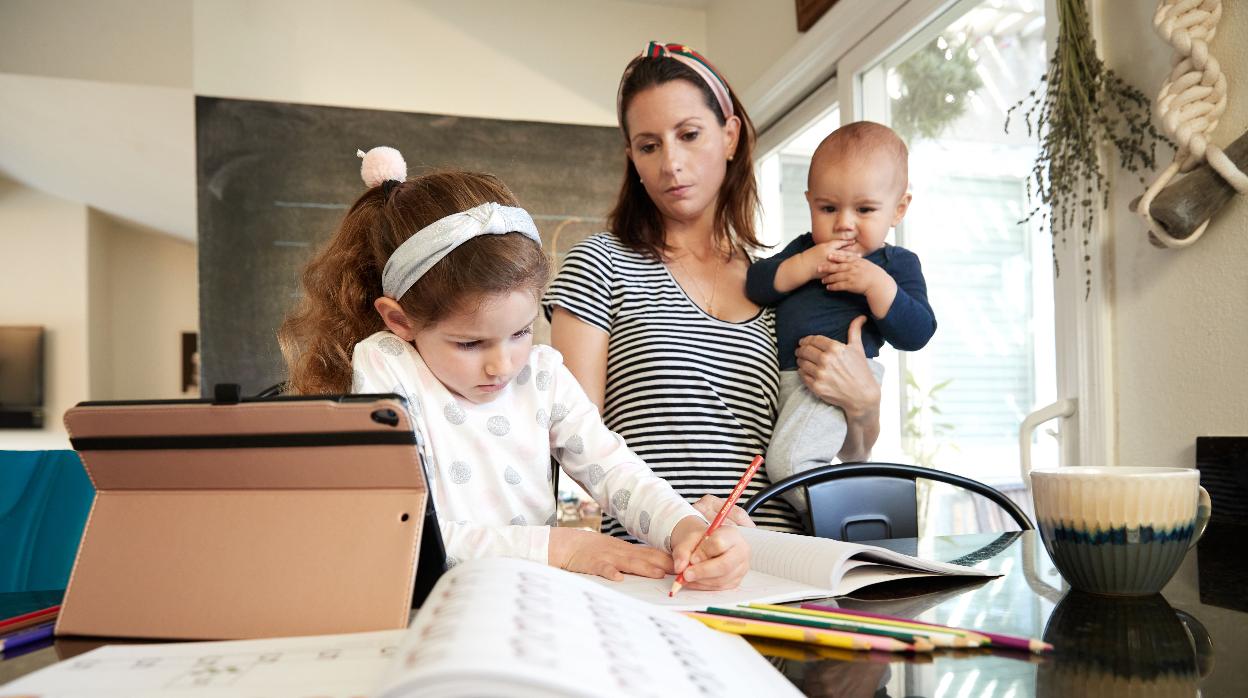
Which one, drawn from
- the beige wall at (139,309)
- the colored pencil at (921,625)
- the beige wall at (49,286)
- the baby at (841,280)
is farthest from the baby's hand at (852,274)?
the beige wall at (139,309)

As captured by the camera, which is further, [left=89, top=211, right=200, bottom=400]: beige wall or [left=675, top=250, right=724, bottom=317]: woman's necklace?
[left=89, top=211, right=200, bottom=400]: beige wall

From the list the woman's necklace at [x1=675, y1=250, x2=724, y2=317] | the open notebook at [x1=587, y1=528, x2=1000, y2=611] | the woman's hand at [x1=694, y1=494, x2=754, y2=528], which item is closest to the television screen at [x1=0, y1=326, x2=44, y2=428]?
the woman's necklace at [x1=675, y1=250, x2=724, y2=317]

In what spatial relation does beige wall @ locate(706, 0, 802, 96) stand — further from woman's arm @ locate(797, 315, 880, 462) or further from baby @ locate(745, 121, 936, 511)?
woman's arm @ locate(797, 315, 880, 462)

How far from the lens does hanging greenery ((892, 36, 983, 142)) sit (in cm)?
243

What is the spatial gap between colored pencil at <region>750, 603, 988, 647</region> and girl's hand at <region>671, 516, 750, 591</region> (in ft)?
0.45

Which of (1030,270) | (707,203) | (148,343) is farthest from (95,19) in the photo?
(148,343)

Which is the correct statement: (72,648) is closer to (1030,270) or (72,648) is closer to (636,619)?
(636,619)

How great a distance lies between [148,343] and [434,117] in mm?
6685

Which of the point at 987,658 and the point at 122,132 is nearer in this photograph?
the point at 987,658

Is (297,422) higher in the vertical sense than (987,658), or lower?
higher

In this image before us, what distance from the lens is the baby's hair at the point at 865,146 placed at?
5.21ft

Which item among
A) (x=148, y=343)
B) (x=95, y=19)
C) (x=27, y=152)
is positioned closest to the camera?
(x=95, y=19)

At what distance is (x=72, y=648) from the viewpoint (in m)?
0.63

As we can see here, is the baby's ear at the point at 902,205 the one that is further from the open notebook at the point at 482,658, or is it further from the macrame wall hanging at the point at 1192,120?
the open notebook at the point at 482,658
